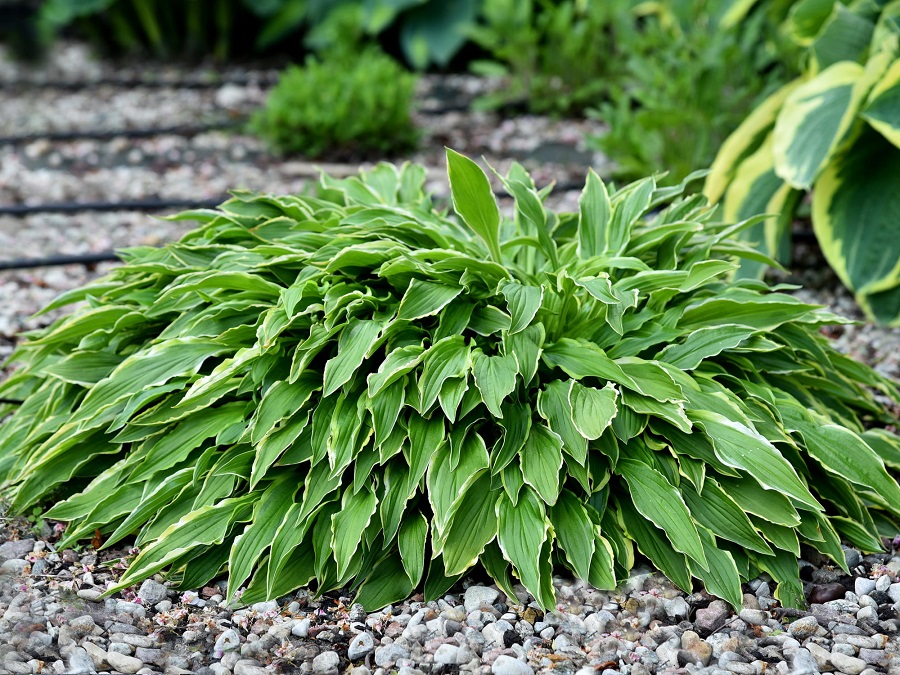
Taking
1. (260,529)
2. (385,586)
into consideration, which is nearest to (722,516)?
(385,586)

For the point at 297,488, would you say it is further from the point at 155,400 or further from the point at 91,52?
the point at 91,52

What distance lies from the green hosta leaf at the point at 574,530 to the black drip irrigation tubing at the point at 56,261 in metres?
2.31

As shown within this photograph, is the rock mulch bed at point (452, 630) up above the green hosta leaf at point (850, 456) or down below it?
below

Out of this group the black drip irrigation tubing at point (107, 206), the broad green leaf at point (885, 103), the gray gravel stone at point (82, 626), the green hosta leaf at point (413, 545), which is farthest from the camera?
the black drip irrigation tubing at point (107, 206)

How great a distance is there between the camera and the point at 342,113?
481 centimetres

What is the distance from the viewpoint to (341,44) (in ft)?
18.4

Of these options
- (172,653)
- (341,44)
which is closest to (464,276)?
(172,653)

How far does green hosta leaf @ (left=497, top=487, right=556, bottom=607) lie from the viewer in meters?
1.97

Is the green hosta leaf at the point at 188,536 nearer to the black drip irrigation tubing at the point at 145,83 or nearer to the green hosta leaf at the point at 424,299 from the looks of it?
the green hosta leaf at the point at 424,299

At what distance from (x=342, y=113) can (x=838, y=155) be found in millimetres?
2395

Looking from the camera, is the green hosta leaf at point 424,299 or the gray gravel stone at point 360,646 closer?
the gray gravel stone at point 360,646

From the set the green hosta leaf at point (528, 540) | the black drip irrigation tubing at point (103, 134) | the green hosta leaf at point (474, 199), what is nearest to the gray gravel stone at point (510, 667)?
the green hosta leaf at point (528, 540)

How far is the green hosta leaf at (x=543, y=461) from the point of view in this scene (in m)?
2.00

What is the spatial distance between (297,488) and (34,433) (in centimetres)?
73
